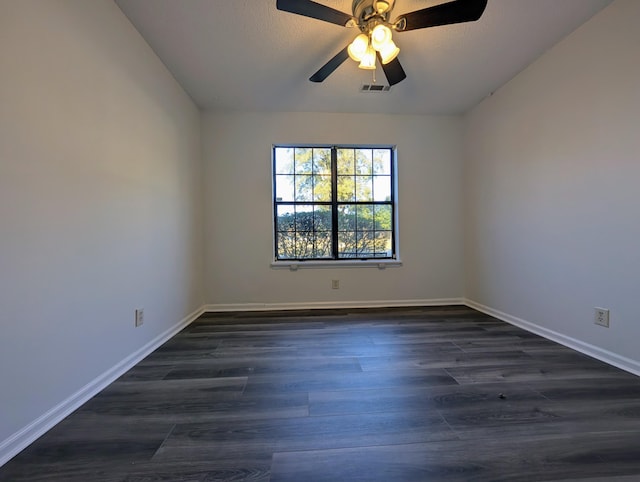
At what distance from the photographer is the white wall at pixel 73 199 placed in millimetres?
1135

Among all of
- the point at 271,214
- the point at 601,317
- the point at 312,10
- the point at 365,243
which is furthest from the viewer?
the point at 365,243

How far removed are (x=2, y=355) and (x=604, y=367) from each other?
10.7 feet

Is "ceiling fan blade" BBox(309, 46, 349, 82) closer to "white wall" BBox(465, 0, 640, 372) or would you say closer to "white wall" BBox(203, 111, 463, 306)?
"white wall" BBox(203, 111, 463, 306)

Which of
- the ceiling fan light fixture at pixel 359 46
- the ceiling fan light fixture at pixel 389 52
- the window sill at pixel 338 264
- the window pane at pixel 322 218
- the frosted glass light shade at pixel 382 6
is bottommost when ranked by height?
the window sill at pixel 338 264

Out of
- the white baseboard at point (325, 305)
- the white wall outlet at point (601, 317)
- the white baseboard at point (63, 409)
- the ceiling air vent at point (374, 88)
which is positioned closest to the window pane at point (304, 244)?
the white baseboard at point (325, 305)

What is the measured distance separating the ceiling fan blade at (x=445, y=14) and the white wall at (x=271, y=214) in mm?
1801

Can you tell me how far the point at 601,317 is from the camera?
1.92m

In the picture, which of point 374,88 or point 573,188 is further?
point 374,88

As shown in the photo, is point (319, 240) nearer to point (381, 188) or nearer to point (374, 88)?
point (381, 188)

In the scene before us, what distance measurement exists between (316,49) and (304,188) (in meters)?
1.59

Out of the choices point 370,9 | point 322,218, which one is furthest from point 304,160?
point 370,9

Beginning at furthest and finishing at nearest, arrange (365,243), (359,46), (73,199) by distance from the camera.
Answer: (365,243) → (359,46) → (73,199)

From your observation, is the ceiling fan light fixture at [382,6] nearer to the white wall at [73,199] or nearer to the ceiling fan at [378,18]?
the ceiling fan at [378,18]

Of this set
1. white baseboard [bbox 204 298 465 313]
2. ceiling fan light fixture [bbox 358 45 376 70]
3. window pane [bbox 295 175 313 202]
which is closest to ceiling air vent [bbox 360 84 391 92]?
ceiling fan light fixture [bbox 358 45 376 70]
